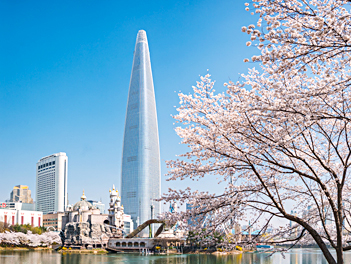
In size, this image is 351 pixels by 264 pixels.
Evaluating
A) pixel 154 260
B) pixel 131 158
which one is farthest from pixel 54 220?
pixel 154 260

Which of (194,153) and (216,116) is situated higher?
(216,116)

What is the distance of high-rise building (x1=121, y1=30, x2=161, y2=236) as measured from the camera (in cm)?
19225

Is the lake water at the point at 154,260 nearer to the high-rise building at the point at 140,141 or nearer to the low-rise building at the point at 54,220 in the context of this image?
the low-rise building at the point at 54,220

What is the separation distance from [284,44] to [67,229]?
10761 cm

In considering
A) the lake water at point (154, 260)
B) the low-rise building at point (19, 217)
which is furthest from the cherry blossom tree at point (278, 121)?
the low-rise building at point (19, 217)

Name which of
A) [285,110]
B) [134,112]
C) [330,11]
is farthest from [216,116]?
[134,112]

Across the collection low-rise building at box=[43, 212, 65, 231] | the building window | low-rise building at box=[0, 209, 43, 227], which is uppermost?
the building window

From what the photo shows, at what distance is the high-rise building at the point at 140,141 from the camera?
192250 mm

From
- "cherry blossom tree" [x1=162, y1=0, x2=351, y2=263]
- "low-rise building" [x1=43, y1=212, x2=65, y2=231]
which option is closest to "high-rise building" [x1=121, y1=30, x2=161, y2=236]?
"low-rise building" [x1=43, y1=212, x2=65, y2=231]

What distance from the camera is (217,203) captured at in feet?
38.3

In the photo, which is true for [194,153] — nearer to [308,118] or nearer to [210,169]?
[210,169]

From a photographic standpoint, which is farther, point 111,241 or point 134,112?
point 134,112

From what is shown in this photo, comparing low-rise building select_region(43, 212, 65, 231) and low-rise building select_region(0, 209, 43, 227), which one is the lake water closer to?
low-rise building select_region(0, 209, 43, 227)

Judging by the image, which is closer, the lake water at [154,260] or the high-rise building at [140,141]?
the lake water at [154,260]
